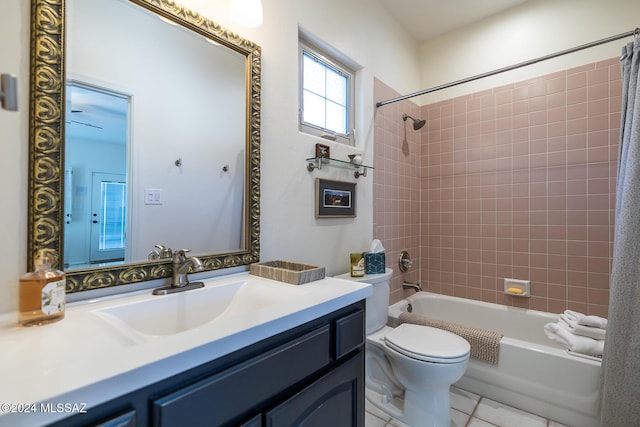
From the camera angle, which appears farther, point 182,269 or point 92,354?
point 182,269

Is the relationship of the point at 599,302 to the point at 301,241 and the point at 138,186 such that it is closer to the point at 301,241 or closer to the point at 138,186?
the point at 301,241

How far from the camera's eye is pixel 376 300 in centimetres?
176

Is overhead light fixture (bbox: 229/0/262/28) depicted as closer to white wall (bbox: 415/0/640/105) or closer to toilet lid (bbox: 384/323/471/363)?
toilet lid (bbox: 384/323/471/363)

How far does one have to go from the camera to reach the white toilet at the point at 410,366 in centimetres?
141

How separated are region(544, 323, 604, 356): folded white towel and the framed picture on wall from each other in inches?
51.9

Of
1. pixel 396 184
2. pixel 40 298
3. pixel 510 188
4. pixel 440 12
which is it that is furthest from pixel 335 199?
pixel 440 12

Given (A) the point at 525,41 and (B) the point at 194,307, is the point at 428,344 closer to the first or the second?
(B) the point at 194,307

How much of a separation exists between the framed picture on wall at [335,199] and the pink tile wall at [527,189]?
1077mm

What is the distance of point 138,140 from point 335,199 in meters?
1.05

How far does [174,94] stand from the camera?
110 centimetres

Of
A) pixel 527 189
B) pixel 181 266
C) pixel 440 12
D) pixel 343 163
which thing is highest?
pixel 440 12

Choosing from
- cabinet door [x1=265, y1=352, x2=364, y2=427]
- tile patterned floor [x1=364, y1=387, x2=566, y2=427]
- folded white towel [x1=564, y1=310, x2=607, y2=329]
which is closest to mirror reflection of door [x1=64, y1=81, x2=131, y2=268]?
cabinet door [x1=265, y1=352, x2=364, y2=427]

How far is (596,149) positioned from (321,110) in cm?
181

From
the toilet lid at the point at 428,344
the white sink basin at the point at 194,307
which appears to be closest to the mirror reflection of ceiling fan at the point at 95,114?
the white sink basin at the point at 194,307
